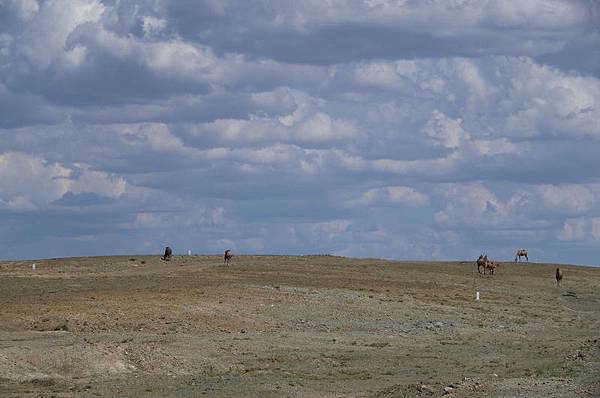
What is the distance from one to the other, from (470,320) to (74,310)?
16.1 metres

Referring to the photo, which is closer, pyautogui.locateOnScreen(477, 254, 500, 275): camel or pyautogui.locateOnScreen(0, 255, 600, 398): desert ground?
pyautogui.locateOnScreen(0, 255, 600, 398): desert ground

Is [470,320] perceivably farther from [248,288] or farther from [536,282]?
[536,282]

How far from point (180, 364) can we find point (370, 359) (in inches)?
233

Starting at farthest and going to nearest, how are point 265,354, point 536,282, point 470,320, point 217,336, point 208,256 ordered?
point 208,256, point 536,282, point 470,320, point 217,336, point 265,354

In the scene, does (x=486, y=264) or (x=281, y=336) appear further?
(x=486, y=264)

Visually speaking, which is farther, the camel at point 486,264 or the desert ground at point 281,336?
the camel at point 486,264

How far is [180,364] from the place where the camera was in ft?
100

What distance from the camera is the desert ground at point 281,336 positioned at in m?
27.5

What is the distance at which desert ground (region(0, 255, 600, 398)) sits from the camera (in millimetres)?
27516

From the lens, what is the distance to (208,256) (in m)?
83.7

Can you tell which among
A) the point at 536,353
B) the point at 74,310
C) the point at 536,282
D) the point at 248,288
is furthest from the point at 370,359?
the point at 536,282

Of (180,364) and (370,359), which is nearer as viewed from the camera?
(180,364)

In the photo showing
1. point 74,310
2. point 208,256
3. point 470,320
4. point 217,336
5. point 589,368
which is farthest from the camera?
point 208,256

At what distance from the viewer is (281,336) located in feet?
121
